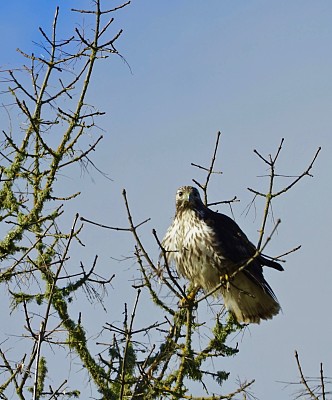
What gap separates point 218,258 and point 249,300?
583mm

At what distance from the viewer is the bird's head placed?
28.7ft

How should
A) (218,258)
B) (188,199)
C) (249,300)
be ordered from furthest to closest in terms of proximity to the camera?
(188,199)
(249,300)
(218,258)

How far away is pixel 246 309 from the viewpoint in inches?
335

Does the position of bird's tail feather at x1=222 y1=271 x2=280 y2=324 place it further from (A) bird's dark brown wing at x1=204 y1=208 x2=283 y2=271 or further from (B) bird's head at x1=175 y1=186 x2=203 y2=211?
(B) bird's head at x1=175 y1=186 x2=203 y2=211

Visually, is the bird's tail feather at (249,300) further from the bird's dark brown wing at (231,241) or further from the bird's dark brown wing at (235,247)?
the bird's dark brown wing at (231,241)

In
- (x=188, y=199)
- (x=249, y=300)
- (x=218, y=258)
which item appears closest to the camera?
(x=218, y=258)

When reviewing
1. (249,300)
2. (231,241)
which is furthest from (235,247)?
(249,300)

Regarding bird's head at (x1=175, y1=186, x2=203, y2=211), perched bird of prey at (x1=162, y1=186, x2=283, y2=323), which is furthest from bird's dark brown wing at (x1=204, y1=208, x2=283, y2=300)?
bird's head at (x1=175, y1=186, x2=203, y2=211)

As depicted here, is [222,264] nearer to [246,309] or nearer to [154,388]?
[246,309]

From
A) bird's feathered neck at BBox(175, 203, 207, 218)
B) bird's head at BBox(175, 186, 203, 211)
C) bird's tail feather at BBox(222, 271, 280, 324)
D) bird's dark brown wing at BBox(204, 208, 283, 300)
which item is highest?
bird's head at BBox(175, 186, 203, 211)

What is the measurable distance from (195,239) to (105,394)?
7.25 ft

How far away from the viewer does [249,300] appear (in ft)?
28.3

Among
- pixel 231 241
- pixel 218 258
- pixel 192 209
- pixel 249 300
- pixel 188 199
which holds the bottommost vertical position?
pixel 249 300

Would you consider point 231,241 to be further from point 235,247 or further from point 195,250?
point 195,250
